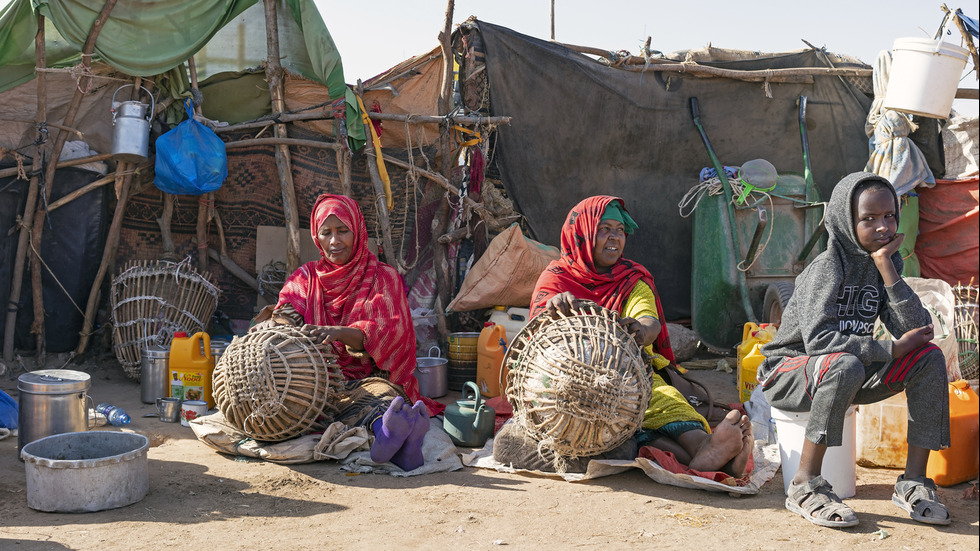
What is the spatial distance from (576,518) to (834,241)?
1562 millimetres

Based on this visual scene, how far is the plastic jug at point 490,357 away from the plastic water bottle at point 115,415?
7.55 feet

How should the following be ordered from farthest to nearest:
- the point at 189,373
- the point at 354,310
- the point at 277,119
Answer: the point at 277,119
the point at 189,373
the point at 354,310

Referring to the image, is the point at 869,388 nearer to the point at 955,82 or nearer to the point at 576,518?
the point at 576,518

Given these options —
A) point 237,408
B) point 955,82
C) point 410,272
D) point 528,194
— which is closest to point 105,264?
point 410,272

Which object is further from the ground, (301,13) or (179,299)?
(301,13)

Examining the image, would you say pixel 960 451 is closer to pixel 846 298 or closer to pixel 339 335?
pixel 846 298

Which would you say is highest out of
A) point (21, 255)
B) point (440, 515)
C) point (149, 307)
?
point (21, 255)

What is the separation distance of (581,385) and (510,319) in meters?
2.78

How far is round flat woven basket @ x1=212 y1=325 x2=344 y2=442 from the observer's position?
370cm

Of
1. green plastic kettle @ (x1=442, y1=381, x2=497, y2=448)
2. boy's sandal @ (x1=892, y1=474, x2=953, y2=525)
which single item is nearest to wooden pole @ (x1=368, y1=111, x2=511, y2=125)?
green plastic kettle @ (x1=442, y1=381, x2=497, y2=448)

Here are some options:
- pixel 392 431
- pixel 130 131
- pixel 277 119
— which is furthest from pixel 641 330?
pixel 130 131

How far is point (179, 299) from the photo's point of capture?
233 inches

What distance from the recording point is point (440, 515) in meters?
3.14

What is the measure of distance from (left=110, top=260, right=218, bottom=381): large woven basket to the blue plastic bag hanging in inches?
23.7
